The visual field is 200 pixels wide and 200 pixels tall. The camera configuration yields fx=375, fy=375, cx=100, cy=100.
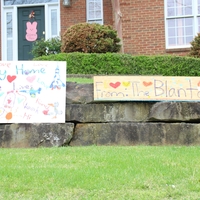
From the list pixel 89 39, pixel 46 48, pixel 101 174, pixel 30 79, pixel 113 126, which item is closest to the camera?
pixel 101 174

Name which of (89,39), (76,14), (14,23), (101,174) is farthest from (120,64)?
(14,23)

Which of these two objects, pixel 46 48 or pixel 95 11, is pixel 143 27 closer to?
pixel 95 11

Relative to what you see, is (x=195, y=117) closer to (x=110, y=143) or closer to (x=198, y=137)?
(x=198, y=137)

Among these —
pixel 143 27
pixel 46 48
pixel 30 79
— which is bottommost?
pixel 30 79

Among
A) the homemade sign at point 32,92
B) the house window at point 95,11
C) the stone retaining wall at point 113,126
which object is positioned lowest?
the stone retaining wall at point 113,126

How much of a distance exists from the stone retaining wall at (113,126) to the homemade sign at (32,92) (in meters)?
0.15

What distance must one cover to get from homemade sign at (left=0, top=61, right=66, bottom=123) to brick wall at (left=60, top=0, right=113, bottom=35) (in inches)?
293

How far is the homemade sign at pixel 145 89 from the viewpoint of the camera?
6055 millimetres

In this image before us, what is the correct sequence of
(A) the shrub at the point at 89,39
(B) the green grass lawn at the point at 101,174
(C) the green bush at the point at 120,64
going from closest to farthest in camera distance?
(B) the green grass lawn at the point at 101,174 → (C) the green bush at the point at 120,64 → (A) the shrub at the point at 89,39

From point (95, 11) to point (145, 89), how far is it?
8105 mm

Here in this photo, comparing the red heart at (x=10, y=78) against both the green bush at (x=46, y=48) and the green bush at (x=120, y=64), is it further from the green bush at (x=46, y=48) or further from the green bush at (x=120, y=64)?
the green bush at (x=46, y=48)

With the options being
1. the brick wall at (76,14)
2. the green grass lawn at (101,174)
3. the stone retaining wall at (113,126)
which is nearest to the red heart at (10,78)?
the stone retaining wall at (113,126)

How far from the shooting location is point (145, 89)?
242 inches

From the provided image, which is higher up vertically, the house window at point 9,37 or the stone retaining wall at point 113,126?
the house window at point 9,37
